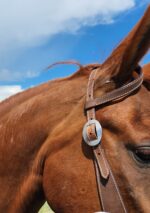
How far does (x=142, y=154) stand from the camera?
2.55 m

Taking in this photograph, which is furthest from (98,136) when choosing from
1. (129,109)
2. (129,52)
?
(129,52)

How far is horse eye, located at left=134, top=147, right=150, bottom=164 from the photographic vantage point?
253 cm

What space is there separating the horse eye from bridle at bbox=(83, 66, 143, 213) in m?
0.22

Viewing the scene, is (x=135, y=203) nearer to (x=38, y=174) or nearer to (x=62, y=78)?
(x=38, y=174)

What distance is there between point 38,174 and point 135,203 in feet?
2.70

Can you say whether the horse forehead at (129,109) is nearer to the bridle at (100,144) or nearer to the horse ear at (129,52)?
the bridle at (100,144)

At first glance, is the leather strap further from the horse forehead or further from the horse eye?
the horse eye

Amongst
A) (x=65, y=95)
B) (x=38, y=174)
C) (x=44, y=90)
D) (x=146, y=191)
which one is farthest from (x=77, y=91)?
(x=146, y=191)

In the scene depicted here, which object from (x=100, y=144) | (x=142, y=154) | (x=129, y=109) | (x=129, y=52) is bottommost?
(x=142, y=154)

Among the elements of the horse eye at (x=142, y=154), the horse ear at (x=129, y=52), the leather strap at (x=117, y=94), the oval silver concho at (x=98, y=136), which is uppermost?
the horse ear at (x=129, y=52)

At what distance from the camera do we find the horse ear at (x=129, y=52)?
2.47 meters

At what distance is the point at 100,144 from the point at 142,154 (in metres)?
0.32

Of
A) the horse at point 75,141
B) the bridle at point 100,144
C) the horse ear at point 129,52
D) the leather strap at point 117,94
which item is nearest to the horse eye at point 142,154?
the horse at point 75,141

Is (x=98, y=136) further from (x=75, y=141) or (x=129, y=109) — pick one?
(x=129, y=109)
